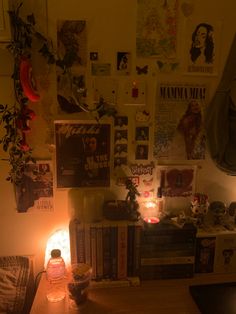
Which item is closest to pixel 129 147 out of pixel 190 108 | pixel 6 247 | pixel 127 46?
pixel 190 108

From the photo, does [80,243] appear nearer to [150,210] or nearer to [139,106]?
[150,210]

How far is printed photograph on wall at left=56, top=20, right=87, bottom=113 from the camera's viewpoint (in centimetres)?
118

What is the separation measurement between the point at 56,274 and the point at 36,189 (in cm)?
38

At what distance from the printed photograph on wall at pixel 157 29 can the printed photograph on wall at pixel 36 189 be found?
2.19 ft

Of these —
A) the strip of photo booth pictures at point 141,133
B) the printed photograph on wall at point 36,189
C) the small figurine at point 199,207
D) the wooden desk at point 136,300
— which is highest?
the strip of photo booth pictures at point 141,133

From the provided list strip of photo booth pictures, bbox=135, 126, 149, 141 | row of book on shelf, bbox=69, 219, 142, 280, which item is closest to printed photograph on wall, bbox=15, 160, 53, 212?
row of book on shelf, bbox=69, 219, 142, 280

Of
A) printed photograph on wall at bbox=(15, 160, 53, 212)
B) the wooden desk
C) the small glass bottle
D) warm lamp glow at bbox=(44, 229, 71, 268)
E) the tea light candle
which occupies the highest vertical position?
printed photograph on wall at bbox=(15, 160, 53, 212)

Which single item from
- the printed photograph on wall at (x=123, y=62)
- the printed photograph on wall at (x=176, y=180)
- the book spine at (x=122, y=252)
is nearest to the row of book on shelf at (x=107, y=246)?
the book spine at (x=122, y=252)

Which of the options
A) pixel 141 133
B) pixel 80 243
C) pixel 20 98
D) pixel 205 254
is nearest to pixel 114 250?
pixel 80 243

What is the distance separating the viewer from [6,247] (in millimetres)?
1363

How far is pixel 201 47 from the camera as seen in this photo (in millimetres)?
1269

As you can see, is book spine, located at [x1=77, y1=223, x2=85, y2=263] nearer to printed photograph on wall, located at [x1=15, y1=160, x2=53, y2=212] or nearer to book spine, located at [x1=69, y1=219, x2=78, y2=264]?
book spine, located at [x1=69, y1=219, x2=78, y2=264]

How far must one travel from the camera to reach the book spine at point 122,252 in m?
1.21

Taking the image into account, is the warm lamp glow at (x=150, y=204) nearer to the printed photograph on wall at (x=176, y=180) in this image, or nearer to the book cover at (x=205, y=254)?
the printed photograph on wall at (x=176, y=180)
